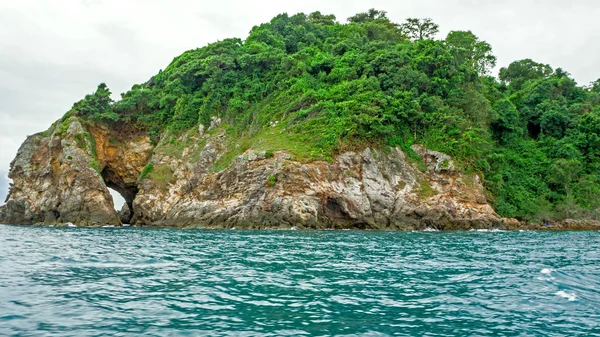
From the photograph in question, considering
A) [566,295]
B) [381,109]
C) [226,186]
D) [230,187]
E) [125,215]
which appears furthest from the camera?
[125,215]

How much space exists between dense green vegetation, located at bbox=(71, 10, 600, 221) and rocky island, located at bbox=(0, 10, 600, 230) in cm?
22

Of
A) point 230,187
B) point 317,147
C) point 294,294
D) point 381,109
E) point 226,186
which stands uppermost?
point 381,109

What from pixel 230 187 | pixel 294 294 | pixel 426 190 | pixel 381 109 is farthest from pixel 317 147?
pixel 294 294

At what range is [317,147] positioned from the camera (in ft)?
155

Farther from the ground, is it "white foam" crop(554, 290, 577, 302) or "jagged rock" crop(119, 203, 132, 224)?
"jagged rock" crop(119, 203, 132, 224)

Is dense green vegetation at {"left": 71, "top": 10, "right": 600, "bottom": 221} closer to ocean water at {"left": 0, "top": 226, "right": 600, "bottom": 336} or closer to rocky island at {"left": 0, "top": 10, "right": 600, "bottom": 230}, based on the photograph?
rocky island at {"left": 0, "top": 10, "right": 600, "bottom": 230}

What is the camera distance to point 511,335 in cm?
Result: 816

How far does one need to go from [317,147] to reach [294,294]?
36.3m

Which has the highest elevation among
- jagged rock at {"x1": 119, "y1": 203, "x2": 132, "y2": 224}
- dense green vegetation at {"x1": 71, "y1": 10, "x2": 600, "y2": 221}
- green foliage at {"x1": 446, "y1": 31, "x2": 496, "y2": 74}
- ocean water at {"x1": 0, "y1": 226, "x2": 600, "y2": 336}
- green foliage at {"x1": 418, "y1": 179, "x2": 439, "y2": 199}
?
green foliage at {"x1": 446, "y1": 31, "x2": 496, "y2": 74}

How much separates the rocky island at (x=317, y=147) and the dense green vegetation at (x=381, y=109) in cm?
22

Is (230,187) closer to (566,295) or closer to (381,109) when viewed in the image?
(381,109)

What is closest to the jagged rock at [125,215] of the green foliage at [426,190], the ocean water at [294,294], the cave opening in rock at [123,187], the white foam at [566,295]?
the cave opening in rock at [123,187]

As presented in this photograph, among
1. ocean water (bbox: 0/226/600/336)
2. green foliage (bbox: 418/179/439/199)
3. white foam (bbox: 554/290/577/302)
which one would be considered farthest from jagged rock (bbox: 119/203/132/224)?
white foam (bbox: 554/290/577/302)

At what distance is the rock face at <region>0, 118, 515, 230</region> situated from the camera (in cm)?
4369
